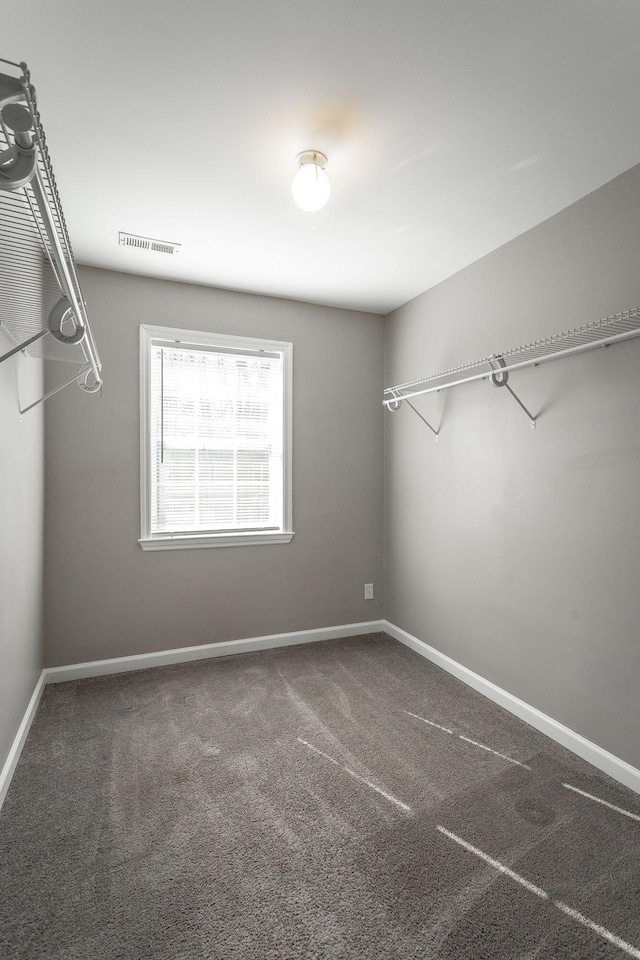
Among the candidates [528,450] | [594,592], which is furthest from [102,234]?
[594,592]

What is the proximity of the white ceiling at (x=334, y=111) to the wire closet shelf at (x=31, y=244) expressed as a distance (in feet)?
1.03

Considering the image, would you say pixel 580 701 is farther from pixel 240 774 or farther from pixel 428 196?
Result: pixel 428 196

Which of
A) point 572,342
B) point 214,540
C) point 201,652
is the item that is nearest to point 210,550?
point 214,540

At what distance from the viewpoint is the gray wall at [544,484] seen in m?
2.16

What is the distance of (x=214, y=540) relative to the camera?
3.47m

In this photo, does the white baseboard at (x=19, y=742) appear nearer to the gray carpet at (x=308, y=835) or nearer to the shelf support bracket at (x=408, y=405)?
the gray carpet at (x=308, y=835)

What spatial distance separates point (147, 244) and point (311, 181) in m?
1.27

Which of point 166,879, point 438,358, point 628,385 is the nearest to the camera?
point 166,879

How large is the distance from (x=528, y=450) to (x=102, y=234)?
8.47ft

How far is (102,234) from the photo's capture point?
2688mm

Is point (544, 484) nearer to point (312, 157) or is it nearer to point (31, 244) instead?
point (312, 157)

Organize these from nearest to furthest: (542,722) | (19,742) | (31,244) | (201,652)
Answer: (31,244), (19,742), (542,722), (201,652)

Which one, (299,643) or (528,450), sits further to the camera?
(299,643)

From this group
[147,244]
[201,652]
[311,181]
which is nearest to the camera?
[311,181]
